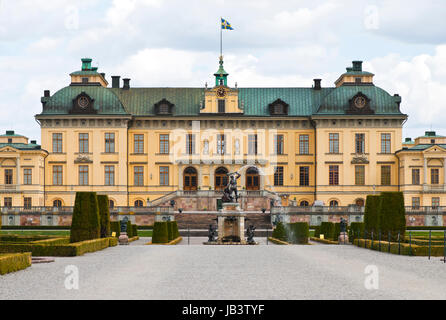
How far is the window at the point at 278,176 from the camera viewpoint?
62.6 meters

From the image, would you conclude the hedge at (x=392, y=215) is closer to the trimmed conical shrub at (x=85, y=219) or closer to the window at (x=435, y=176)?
the trimmed conical shrub at (x=85, y=219)

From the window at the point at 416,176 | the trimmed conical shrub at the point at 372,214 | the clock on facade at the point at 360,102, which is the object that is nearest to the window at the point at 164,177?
the clock on facade at the point at 360,102

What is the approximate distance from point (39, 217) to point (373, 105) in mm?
27758

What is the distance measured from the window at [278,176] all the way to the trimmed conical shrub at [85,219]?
34.8 m

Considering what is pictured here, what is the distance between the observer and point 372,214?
102ft

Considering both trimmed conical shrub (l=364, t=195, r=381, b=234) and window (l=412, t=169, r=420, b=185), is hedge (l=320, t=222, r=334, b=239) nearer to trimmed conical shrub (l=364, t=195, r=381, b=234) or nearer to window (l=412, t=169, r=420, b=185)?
trimmed conical shrub (l=364, t=195, r=381, b=234)

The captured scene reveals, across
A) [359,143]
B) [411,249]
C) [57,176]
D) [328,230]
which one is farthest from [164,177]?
[411,249]

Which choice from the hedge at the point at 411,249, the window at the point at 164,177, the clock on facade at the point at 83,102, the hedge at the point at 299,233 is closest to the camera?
the hedge at the point at 411,249

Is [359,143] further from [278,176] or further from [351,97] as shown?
[278,176]

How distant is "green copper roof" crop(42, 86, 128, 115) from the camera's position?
202 feet

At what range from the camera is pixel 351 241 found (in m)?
33.2
